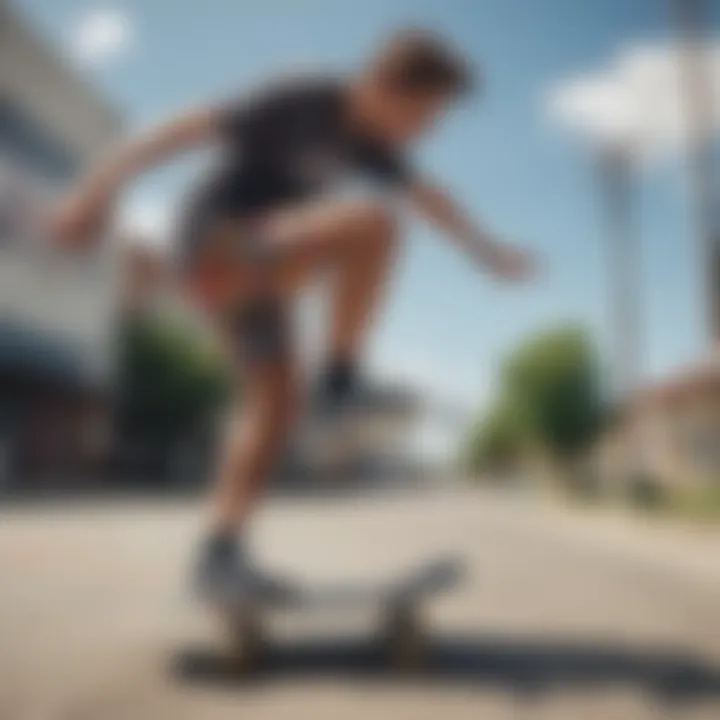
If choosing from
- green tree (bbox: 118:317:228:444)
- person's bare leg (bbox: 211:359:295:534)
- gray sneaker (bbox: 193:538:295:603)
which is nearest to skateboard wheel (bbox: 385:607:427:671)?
gray sneaker (bbox: 193:538:295:603)

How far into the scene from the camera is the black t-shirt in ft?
5.29

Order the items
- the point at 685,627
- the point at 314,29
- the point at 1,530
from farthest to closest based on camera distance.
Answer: the point at 685,627 → the point at 1,530 → the point at 314,29

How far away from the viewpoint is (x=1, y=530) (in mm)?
1656

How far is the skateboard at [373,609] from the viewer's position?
5.73 feet

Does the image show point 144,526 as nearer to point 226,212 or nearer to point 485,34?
point 226,212

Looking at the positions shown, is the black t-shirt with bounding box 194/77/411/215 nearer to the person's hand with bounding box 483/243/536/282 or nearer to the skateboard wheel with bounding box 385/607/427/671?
the person's hand with bounding box 483/243/536/282

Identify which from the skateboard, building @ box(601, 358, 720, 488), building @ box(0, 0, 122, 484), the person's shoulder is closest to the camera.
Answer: building @ box(0, 0, 122, 484)

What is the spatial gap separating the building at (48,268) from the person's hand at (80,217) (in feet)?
0.09

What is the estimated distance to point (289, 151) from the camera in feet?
5.52

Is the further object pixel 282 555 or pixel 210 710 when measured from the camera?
pixel 282 555

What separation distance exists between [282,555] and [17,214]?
710 millimetres

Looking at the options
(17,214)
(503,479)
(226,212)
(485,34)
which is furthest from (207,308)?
(503,479)

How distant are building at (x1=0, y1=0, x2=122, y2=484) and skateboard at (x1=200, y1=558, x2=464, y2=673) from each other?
1.26 ft

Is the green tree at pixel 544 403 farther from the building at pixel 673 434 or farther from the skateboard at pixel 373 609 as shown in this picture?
the skateboard at pixel 373 609
